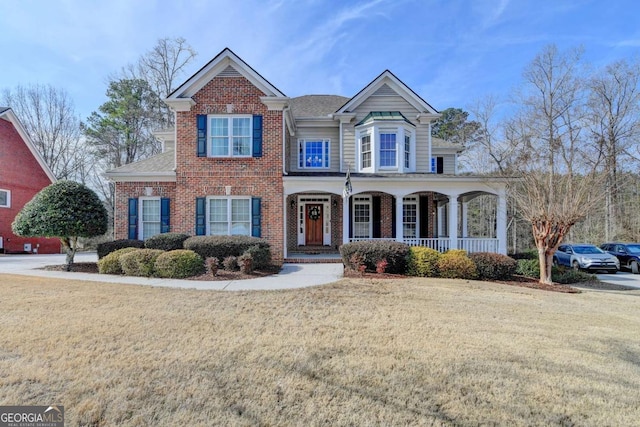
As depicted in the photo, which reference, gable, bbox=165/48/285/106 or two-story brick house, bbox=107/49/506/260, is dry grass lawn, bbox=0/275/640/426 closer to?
two-story brick house, bbox=107/49/506/260

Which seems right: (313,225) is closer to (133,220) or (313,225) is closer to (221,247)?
(221,247)

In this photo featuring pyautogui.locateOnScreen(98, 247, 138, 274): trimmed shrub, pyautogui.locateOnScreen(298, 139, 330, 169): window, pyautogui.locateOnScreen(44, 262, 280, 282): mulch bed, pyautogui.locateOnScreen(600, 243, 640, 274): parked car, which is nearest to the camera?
pyautogui.locateOnScreen(44, 262, 280, 282): mulch bed

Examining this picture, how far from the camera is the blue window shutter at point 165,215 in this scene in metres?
13.5

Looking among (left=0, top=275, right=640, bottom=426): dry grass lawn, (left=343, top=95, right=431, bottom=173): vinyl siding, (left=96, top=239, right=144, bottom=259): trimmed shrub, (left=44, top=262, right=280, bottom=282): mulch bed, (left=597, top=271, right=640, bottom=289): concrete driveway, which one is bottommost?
(left=597, top=271, right=640, bottom=289): concrete driveway

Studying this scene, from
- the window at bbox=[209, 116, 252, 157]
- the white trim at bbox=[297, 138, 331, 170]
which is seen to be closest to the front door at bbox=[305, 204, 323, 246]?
the white trim at bbox=[297, 138, 331, 170]

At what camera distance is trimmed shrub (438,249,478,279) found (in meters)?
10.9

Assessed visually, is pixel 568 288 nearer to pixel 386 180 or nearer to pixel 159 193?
pixel 386 180

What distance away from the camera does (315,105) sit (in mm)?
17781

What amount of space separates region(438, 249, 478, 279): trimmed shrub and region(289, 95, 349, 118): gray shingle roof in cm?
926

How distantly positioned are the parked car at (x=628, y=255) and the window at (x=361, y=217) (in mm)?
12687

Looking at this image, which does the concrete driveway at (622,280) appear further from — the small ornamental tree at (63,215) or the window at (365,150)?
the small ornamental tree at (63,215)

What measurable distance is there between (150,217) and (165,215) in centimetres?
72

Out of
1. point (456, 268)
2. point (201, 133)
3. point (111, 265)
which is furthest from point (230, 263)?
point (456, 268)

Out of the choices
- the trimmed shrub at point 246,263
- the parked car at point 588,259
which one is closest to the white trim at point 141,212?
the trimmed shrub at point 246,263
